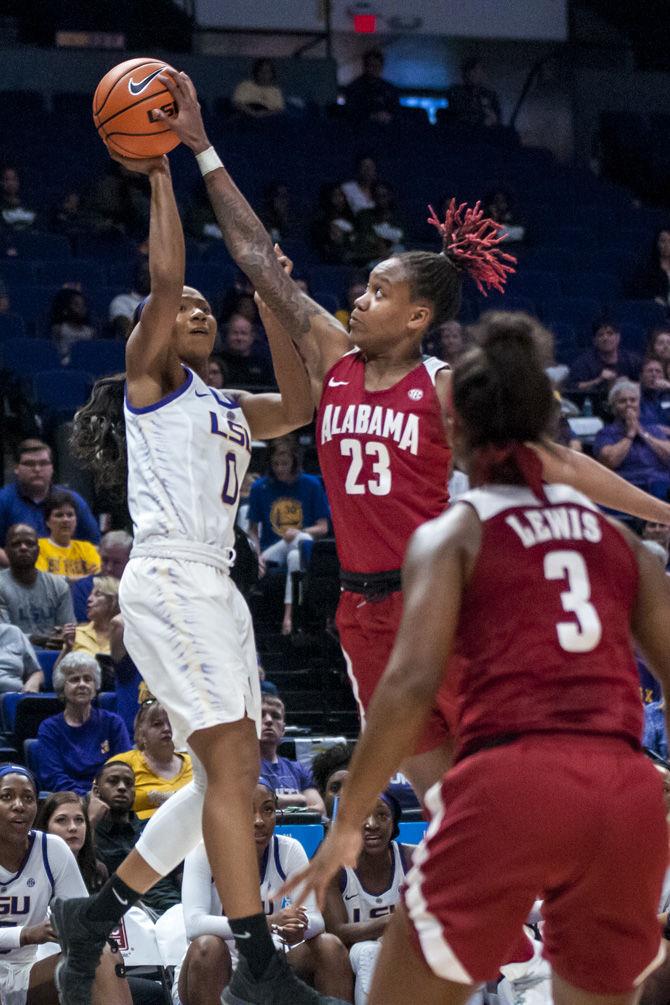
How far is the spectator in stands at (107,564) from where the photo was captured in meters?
9.13

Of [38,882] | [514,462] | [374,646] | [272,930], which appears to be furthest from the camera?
[38,882]

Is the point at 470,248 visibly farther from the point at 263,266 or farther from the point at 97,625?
the point at 97,625

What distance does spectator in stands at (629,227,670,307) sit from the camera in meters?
14.2

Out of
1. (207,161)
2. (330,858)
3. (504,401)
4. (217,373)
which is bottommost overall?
(217,373)

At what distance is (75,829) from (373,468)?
10.6 ft

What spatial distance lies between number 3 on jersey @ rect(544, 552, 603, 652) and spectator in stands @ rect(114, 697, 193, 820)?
4.91 metres

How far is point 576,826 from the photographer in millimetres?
2943

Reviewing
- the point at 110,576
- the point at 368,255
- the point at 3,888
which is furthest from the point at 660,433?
the point at 3,888

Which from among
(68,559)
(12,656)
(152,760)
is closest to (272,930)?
(152,760)

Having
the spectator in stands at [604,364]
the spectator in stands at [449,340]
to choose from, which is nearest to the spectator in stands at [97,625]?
the spectator in stands at [449,340]

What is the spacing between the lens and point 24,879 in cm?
673

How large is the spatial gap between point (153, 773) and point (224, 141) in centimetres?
866

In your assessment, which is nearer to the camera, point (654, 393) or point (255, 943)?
point (255, 943)

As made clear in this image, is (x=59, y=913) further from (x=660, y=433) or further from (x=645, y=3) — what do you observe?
(x=645, y=3)
